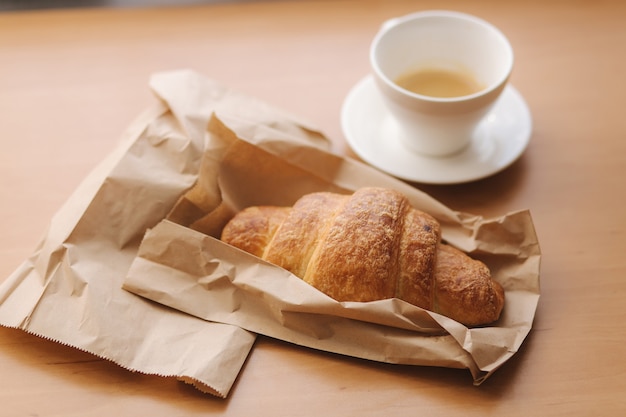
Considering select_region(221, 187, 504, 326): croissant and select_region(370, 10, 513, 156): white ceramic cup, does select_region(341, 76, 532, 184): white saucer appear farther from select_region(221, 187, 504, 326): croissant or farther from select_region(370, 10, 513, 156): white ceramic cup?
select_region(221, 187, 504, 326): croissant

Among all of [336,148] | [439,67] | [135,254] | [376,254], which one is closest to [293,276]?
[376,254]

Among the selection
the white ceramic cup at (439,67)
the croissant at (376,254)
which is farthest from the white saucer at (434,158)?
the croissant at (376,254)

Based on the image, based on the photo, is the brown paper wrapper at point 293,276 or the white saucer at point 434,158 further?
the white saucer at point 434,158

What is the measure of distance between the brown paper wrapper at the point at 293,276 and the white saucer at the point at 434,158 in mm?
69

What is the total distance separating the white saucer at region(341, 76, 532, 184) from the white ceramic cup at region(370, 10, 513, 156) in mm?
19

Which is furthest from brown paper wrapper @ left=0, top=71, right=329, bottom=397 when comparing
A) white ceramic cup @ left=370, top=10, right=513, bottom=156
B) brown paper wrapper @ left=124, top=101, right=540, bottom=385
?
white ceramic cup @ left=370, top=10, right=513, bottom=156

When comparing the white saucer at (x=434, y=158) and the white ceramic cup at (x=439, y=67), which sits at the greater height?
the white ceramic cup at (x=439, y=67)

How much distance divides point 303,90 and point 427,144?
0.26m

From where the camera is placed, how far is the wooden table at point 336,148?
27.6 inches

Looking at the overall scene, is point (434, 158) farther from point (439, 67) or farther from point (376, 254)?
point (376, 254)

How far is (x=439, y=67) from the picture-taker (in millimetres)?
996

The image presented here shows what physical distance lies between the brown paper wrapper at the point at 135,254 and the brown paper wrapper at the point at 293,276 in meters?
0.02

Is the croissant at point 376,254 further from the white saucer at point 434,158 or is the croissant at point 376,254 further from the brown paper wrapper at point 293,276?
the white saucer at point 434,158

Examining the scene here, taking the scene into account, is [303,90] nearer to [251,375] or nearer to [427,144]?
[427,144]
